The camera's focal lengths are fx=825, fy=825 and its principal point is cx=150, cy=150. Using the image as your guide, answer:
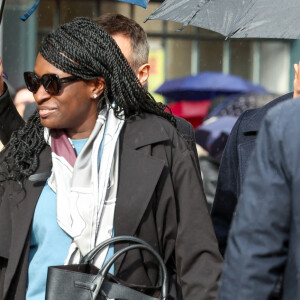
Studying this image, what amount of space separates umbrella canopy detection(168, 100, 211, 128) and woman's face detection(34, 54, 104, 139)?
20.8ft

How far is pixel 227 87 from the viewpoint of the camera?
11.5 metres

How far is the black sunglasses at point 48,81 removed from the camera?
3.51m

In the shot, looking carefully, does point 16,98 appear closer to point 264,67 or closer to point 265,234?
point 265,234

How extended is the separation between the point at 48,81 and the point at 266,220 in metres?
1.43

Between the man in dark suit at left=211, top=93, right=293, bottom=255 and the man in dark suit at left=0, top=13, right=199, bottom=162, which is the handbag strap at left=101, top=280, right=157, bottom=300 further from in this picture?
the man in dark suit at left=0, top=13, right=199, bottom=162

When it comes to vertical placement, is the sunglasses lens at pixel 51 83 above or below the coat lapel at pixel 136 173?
above

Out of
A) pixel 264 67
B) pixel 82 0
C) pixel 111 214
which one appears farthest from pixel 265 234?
pixel 264 67

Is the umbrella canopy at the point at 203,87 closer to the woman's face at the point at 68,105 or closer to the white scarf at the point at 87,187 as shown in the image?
the woman's face at the point at 68,105

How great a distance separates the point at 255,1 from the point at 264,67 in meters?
13.3

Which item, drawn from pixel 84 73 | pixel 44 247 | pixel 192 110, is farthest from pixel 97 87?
pixel 192 110

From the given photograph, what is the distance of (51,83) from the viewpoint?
3.52 m

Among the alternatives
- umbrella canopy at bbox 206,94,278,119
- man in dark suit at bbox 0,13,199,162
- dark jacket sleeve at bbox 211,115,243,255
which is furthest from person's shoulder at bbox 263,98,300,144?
umbrella canopy at bbox 206,94,278,119

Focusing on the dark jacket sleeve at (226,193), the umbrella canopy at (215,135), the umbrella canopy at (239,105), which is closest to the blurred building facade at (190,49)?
the umbrella canopy at (239,105)

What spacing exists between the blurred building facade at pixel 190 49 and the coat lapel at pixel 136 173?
30.0ft
